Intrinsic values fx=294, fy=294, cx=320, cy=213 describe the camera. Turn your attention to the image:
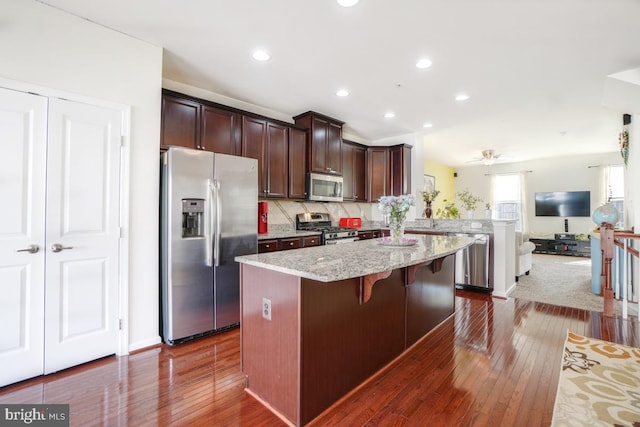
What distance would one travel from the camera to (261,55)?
280cm

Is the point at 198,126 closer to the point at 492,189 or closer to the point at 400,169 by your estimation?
the point at 400,169

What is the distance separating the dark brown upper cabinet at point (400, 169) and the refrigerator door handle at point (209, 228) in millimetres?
3594

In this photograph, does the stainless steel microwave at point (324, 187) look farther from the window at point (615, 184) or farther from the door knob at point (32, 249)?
the window at point (615, 184)

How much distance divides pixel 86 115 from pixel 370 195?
433 centimetres

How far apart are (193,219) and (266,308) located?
4.86 ft

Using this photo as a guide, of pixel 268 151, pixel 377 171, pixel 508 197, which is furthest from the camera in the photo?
pixel 508 197

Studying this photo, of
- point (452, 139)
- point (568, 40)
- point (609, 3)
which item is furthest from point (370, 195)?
point (609, 3)

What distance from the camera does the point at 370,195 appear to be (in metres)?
5.59

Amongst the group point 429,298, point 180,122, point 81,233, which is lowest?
point 429,298

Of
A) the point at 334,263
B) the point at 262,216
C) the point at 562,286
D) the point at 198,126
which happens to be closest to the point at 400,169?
the point at 262,216

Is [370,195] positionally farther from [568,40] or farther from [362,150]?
[568,40]

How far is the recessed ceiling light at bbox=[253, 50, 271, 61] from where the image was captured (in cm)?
275

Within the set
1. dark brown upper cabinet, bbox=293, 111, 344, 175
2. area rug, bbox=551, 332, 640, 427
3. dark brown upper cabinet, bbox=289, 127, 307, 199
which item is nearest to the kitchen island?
area rug, bbox=551, 332, 640, 427

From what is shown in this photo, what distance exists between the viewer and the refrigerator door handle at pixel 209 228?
2834 millimetres
